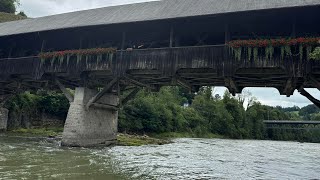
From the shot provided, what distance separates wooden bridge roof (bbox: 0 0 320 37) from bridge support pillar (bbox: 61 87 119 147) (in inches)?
147

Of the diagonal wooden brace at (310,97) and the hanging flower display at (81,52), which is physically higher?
the hanging flower display at (81,52)

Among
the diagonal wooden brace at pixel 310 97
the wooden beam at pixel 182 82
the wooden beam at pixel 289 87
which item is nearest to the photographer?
the wooden beam at pixel 289 87

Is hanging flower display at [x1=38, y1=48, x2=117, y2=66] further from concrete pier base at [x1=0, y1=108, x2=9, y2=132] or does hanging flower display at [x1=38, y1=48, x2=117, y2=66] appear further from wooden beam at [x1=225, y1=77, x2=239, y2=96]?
concrete pier base at [x1=0, y1=108, x2=9, y2=132]

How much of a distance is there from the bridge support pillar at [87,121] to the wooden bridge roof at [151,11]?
12.2 ft

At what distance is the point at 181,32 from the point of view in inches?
593

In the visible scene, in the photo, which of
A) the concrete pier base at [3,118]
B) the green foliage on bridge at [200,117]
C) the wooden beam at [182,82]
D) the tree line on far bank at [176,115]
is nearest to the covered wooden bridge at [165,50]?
the wooden beam at [182,82]

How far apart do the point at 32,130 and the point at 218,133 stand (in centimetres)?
3640

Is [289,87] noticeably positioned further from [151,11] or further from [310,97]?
[151,11]

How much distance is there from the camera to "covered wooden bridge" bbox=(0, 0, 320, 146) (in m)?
12.1

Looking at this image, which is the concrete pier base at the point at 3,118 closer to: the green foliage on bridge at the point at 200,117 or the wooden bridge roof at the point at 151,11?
the wooden bridge roof at the point at 151,11

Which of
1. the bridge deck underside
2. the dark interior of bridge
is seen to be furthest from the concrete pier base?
the bridge deck underside

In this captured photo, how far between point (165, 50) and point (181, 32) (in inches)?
58.1

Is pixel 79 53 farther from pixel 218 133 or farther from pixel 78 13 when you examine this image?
pixel 218 133

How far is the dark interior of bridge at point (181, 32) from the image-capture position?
12.7 m
